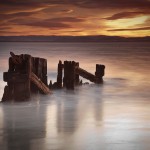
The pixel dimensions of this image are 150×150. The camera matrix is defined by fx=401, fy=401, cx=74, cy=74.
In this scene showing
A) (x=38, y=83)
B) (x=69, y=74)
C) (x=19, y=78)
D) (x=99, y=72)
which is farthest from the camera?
(x=99, y=72)

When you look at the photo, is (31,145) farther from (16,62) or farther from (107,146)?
(16,62)

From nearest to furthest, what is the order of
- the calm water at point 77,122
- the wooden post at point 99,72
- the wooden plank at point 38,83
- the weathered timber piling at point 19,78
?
the calm water at point 77,122, the weathered timber piling at point 19,78, the wooden plank at point 38,83, the wooden post at point 99,72

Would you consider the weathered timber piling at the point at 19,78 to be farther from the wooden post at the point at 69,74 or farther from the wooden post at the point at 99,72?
the wooden post at the point at 99,72

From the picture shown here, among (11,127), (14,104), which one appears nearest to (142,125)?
(11,127)

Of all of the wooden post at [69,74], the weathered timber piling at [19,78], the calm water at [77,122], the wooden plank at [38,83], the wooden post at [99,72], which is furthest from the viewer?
the wooden post at [99,72]

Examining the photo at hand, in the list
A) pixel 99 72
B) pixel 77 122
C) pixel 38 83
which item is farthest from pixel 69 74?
pixel 77 122

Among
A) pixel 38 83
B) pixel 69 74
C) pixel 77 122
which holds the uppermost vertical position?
pixel 69 74

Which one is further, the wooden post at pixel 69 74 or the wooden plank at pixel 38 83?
the wooden post at pixel 69 74

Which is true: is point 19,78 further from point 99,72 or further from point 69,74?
point 99,72

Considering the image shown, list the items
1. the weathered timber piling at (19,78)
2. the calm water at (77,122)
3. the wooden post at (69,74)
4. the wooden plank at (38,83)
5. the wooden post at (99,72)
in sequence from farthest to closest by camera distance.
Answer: the wooden post at (99,72) < the wooden post at (69,74) < the wooden plank at (38,83) < the weathered timber piling at (19,78) < the calm water at (77,122)

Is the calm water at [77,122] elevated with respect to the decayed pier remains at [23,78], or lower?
lower

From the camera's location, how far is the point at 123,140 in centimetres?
626

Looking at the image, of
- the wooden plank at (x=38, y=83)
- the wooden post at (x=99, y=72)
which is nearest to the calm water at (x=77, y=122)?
the wooden plank at (x=38, y=83)

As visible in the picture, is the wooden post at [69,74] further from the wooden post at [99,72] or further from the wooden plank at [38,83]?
the wooden post at [99,72]
